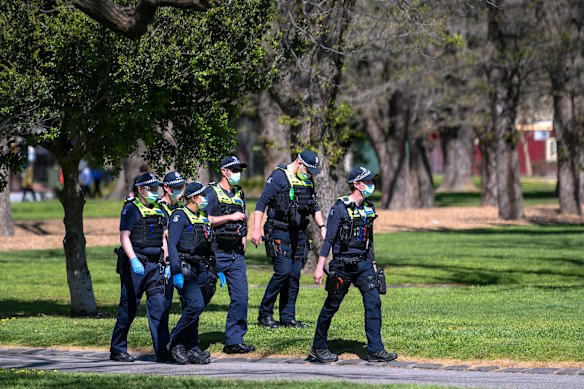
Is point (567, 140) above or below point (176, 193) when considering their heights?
above

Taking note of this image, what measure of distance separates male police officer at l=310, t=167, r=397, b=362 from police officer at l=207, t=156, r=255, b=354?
3.81ft

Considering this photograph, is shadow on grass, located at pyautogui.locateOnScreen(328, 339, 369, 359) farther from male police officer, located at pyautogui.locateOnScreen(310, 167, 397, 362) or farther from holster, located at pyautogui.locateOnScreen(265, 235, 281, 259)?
holster, located at pyautogui.locateOnScreen(265, 235, 281, 259)

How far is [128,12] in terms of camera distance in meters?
10.2

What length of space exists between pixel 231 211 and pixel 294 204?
1061 millimetres

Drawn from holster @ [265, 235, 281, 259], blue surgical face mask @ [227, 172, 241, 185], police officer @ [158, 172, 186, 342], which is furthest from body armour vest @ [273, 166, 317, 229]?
police officer @ [158, 172, 186, 342]

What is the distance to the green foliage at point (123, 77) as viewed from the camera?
47.4 feet

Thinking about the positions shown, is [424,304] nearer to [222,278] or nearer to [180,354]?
[222,278]

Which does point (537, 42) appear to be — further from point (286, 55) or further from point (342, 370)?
point (342, 370)

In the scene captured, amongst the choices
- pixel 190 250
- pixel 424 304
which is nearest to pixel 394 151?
pixel 424 304

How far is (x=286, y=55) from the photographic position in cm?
1794

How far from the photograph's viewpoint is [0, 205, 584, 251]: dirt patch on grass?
3306cm

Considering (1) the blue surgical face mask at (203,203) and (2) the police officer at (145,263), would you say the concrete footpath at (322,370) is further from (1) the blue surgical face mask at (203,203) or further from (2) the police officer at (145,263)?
(1) the blue surgical face mask at (203,203)

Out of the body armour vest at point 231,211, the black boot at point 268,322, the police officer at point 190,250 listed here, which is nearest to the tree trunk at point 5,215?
the black boot at point 268,322

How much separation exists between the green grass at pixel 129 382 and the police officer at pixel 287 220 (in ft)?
10.8
